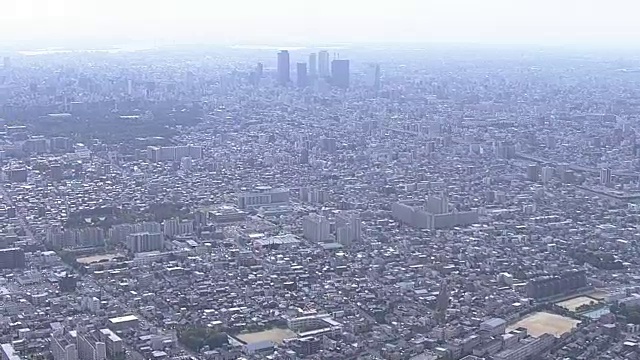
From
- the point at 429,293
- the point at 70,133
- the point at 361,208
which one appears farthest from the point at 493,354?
the point at 70,133

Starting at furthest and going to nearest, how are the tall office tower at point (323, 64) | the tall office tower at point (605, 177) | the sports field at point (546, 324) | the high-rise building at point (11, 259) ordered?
the tall office tower at point (323, 64) < the tall office tower at point (605, 177) < the high-rise building at point (11, 259) < the sports field at point (546, 324)

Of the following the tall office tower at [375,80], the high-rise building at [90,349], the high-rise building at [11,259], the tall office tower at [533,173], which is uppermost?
the high-rise building at [90,349]

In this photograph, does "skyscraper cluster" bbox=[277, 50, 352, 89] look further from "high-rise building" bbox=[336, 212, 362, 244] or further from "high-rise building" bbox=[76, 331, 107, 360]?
"high-rise building" bbox=[76, 331, 107, 360]

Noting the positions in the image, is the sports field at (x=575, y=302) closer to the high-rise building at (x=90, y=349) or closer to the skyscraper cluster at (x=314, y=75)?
the high-rise building at (x=90, y=349)

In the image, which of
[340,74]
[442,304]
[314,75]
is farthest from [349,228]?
[314,75]

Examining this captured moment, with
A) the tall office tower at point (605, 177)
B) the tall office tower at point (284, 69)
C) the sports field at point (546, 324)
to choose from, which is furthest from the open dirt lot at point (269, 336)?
the tall office tower at point (284, 69)

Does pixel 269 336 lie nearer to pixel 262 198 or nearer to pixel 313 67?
pixel 262 198

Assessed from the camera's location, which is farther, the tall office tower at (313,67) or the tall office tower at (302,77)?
the tall office tower at (313,67)
